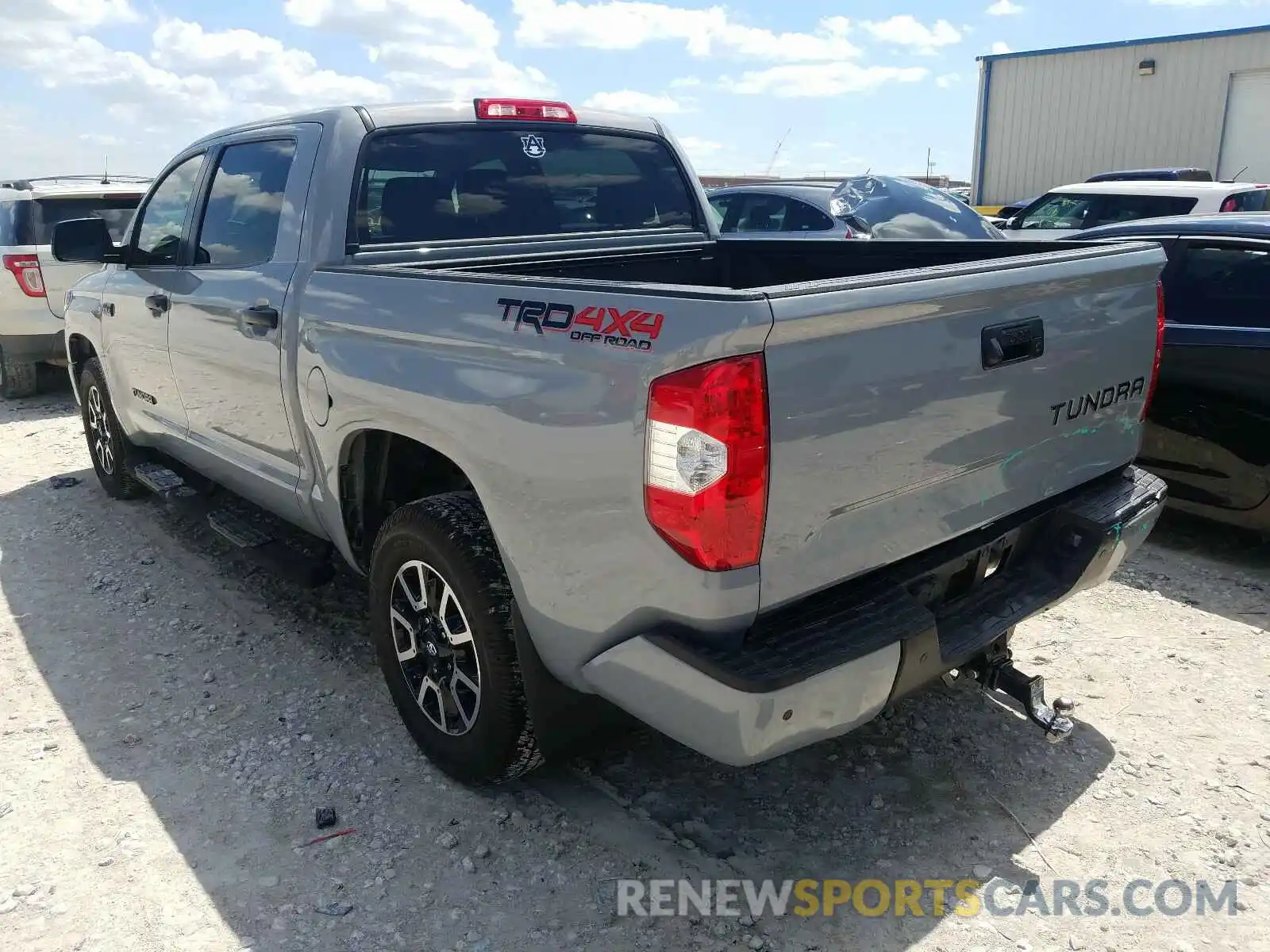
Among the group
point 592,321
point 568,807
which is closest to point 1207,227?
point 592,321

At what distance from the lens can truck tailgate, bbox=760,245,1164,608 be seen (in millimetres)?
2145

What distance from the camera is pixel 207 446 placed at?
4344mm

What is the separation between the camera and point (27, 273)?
8.37 m

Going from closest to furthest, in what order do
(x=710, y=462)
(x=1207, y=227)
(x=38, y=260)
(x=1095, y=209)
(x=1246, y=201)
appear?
Answer: 1. (x=710, y=462)
2. (x=1207, y=227)
3. (x=38, y=260)
4. (x=1246, y=201)
5. (x=1095, y=209)

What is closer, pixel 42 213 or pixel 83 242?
pixel 83 242

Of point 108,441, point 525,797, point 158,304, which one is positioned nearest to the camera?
point 525,797

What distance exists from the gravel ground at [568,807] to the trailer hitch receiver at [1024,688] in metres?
0.24

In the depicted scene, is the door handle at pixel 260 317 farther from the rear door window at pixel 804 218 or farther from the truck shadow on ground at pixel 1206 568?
the rear door window at pixel 804 218

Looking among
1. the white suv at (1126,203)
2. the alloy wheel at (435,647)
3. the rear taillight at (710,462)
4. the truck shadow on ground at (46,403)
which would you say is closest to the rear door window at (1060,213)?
the white suv at (1126,203)

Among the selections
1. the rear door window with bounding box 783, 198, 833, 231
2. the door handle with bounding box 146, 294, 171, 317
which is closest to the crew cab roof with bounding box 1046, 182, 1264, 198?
the rear door window with bounding box 783, 198, 833, 231

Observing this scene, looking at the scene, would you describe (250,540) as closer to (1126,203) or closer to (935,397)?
(935,397)

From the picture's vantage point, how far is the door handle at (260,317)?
11.3ft

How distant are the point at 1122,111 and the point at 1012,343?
807 inches

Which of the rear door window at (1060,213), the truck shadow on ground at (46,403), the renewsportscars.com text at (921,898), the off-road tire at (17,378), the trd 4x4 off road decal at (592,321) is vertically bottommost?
the truck shadow on ground at (46,403)
